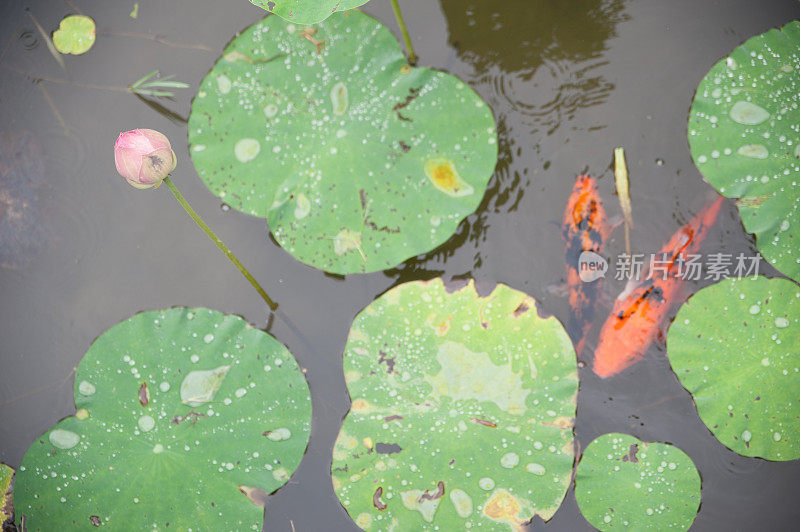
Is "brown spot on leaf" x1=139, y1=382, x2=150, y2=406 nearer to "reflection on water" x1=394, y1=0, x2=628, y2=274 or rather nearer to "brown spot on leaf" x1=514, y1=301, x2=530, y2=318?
"reflection on water" x1=394, y1=0, x2=628, y2=274

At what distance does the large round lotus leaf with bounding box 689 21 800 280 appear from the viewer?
179 cm

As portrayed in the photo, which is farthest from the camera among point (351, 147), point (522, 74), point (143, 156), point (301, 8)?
point (522, 74)

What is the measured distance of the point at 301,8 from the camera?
5.05 feet

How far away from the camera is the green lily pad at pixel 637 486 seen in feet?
5.64

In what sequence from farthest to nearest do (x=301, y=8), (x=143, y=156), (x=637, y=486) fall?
(x=637, y=486) < (x=301, y=8) < (x=143, y=156)

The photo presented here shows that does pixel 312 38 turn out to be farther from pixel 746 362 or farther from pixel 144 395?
pixel 746 362

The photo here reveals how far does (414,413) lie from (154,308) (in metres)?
0.95

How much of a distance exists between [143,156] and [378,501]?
1.22 m

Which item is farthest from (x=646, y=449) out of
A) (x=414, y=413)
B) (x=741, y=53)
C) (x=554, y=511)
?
(x=741, y=53)

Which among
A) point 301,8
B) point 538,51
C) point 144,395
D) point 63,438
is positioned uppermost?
point 301,8

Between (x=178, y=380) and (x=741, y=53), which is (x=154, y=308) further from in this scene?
(x=741, y=53)

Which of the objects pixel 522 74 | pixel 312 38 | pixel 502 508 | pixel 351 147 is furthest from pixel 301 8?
pixel 502 508

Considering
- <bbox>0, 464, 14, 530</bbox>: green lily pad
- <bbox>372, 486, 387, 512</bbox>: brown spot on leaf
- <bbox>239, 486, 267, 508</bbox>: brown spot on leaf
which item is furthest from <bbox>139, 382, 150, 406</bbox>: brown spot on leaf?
<bbox>372, 486, 387, 512</bbox>: brown spot on leaf

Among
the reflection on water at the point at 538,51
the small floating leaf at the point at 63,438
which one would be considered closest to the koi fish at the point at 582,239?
the reflection on water at the point at 538,51
